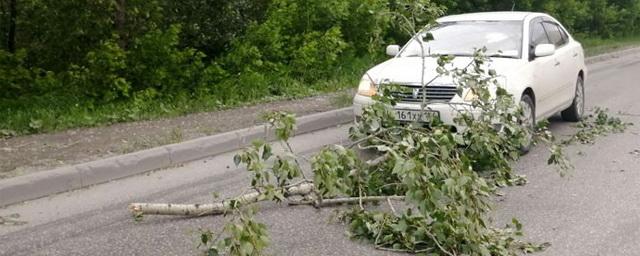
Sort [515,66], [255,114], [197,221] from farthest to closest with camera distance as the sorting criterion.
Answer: [255,114], [515,66], [197,221]

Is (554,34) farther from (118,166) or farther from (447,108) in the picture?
(118,166)

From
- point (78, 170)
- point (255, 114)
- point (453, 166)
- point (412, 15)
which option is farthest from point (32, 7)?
point (453, 166)

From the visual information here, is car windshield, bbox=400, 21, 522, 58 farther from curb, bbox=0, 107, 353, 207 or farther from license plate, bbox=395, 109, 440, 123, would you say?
curb, bbox=0, 107, 353, 207

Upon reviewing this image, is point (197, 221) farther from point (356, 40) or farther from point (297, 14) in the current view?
point (356, 40)

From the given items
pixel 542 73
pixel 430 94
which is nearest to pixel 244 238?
pixel 430 94

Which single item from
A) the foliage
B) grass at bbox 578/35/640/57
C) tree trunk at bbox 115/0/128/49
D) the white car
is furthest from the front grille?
grass at bbox 578/35/640/57

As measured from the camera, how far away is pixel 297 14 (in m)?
13.2

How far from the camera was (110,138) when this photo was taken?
799 cm

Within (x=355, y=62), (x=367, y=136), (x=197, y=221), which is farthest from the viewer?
(x=355, y=62)

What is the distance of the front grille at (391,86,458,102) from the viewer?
7121 millimetres

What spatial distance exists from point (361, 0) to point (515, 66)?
650 centimetres

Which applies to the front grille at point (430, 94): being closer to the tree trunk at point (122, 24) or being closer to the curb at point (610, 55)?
the tree trunk at point (122, 24)

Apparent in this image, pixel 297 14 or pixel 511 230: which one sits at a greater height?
pixel 297 14

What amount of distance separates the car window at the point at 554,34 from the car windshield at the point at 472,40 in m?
0.68
